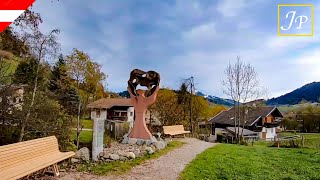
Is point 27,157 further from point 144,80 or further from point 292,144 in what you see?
point 292,144

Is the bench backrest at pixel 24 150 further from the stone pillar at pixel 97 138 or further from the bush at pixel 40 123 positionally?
the bush at pixel 40 123

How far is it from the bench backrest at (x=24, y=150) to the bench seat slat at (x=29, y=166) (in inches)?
3.7

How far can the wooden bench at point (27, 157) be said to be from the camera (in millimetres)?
4992

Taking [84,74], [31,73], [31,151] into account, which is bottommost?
[31,151]

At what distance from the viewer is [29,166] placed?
5.49 m

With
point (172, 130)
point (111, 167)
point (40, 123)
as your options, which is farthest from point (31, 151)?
point (172, 130)

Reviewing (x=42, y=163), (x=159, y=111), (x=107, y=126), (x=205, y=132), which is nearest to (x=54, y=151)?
(x=42, y=163)

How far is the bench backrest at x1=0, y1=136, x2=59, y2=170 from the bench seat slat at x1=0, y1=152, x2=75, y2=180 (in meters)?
0.09

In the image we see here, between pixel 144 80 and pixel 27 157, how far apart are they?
8.25 metres

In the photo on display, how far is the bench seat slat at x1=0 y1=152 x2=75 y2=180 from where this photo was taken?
4824 mm

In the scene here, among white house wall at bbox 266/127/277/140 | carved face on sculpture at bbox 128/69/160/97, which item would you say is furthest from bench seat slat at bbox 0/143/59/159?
white house wall at bbox 266/127/277/140

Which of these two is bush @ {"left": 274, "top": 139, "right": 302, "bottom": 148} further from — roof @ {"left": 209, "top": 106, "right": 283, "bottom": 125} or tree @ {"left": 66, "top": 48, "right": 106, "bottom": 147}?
roof @ {"left": 209, "top": 106, "right": 283, "bottom": 125}

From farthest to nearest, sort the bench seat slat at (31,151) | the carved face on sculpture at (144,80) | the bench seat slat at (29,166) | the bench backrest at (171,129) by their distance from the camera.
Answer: the bench backrest at (171,129)
the carved face on sculpture at (144,80)
the bench seat slat at (31,151)
the bench seat slat at (29,166)

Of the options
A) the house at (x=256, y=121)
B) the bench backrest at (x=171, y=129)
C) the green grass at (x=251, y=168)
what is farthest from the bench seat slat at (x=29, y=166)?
the house at (x=256, y=121)
